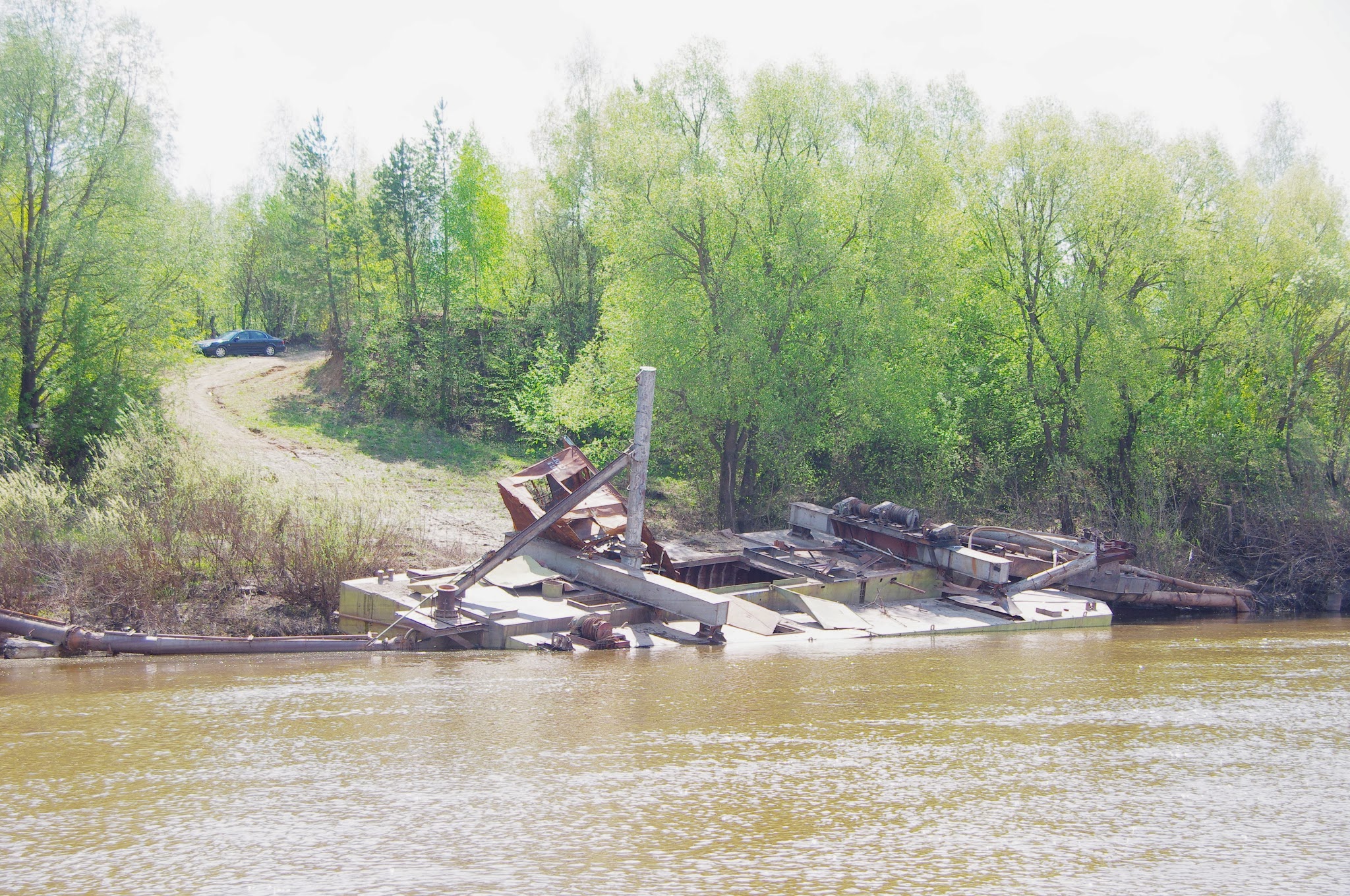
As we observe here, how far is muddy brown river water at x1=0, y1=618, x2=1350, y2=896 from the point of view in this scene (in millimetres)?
6488

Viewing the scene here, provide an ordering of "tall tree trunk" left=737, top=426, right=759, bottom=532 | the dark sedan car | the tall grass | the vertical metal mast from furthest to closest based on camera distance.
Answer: the dark sedan car, "tall tree trunk" left=737, top=426, right=759, bottom=532, the vertical metal mast, the tall grass

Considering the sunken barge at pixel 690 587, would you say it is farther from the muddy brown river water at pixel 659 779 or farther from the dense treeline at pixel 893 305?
the dense treeline at pixel 893 305

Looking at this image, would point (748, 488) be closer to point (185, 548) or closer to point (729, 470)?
point (729, 470)

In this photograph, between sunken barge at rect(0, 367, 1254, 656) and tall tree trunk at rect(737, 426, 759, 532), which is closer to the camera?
sunken barge at rect(0, 367, 1254, 656)

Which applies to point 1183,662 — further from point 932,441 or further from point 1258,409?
point 1258,409

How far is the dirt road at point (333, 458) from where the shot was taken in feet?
68.6

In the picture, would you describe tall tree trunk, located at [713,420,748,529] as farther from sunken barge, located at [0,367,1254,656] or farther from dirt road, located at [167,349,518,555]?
dirt road, located at [167,349,518,555]

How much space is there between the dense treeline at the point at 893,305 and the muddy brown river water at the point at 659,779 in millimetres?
11037

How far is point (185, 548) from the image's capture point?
15039 millimetres

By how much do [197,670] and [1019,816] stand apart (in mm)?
9950

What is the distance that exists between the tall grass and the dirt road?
1.27 metres

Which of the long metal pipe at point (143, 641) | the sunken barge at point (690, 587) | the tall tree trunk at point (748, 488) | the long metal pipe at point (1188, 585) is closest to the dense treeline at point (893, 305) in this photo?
the tall tree trunk at point (748, 488)

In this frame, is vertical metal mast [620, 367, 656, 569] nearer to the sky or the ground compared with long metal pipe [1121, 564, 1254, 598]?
nearer to the sky

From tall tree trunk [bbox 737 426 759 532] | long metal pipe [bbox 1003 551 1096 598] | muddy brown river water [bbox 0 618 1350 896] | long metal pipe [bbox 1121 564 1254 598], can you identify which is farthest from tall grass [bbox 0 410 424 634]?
long metal pipe [bbox 1121 564 1254 598]
